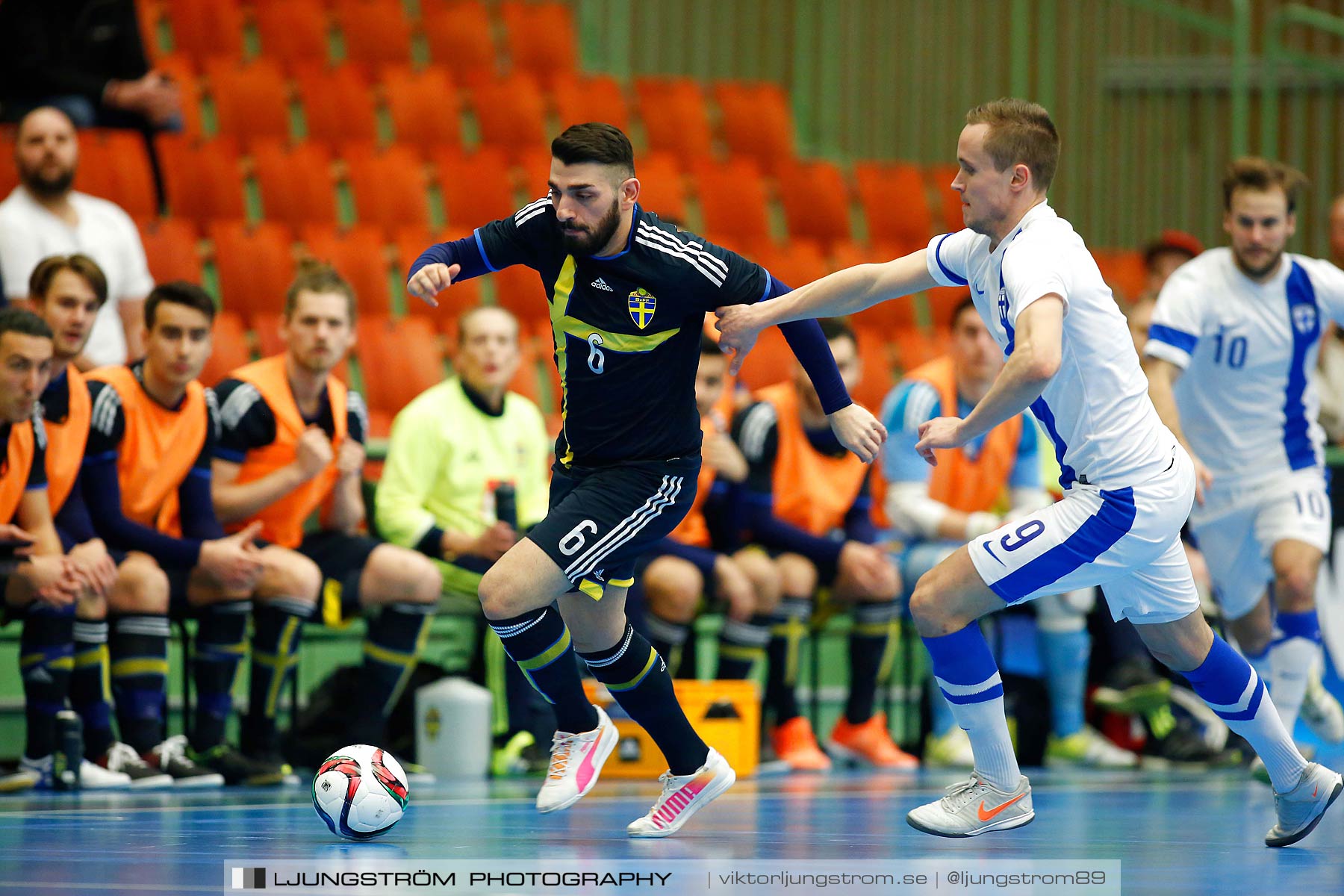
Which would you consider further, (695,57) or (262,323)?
(695,57)

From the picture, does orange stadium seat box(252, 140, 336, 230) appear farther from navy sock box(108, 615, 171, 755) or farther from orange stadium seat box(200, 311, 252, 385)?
navy sock box(108, 615, 171, 755)

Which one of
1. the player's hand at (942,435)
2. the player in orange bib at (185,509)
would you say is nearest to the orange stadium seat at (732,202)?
the player in orange bib at (185,509)

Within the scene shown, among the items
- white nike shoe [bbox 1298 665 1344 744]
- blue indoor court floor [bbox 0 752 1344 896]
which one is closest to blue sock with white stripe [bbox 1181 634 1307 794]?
blue indoor court floor [bbox 0 752 1344 896]

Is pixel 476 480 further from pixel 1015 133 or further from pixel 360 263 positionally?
pixel 1015 133

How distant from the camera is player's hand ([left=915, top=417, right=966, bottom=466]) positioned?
13.0ft

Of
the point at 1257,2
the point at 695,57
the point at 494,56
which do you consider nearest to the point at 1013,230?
the point at 494,56

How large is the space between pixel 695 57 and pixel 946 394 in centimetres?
629

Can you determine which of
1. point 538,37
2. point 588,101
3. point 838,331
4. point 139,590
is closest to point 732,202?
point 588,101

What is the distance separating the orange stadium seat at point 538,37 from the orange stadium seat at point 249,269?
3.54 meters

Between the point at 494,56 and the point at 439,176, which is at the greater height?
the point at 494,56

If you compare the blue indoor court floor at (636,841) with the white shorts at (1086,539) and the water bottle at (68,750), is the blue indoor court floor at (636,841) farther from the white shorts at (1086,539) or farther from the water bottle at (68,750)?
the white shorts at (1086,539)

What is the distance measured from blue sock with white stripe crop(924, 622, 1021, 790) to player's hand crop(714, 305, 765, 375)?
0.96m

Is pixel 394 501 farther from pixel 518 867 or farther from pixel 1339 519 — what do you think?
pixel 1339 519

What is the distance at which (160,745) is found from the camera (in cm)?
605
